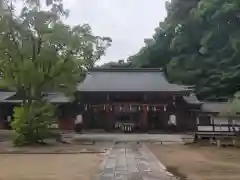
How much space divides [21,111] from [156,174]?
14276 millimetres

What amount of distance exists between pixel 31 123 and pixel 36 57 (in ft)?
13.2

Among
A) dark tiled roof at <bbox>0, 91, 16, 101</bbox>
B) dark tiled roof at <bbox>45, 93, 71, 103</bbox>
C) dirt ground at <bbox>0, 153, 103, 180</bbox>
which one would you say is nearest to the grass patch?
dirt ground at <bbox>0, 153, 103, 180</bbox>

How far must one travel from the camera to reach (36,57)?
24.2 metres

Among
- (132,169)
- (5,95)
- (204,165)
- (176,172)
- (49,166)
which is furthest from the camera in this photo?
(5,95)

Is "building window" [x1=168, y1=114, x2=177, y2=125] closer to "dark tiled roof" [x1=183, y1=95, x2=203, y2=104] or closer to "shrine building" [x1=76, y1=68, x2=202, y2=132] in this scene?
"shrine building" [x1=76, y1=68, x2=202, y2=132]

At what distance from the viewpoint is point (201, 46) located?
4947cm

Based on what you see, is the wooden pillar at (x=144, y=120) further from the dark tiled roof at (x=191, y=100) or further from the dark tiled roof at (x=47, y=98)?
the dark tiled roof at (x=47, y=98)

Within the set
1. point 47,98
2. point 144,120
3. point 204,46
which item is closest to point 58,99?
point 47,98

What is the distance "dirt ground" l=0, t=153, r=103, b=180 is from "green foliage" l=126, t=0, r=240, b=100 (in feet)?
92.1

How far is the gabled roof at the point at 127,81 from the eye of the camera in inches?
1457

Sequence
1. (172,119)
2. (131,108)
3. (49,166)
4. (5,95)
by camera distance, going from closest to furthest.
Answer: (49,166)
(172,119)
(131,108)
(5,95)

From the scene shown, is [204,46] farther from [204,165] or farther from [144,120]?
[204,165]

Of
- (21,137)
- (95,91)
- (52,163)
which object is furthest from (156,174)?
(95,91)

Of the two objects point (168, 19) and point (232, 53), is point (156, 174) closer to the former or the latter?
point (232, 53)
